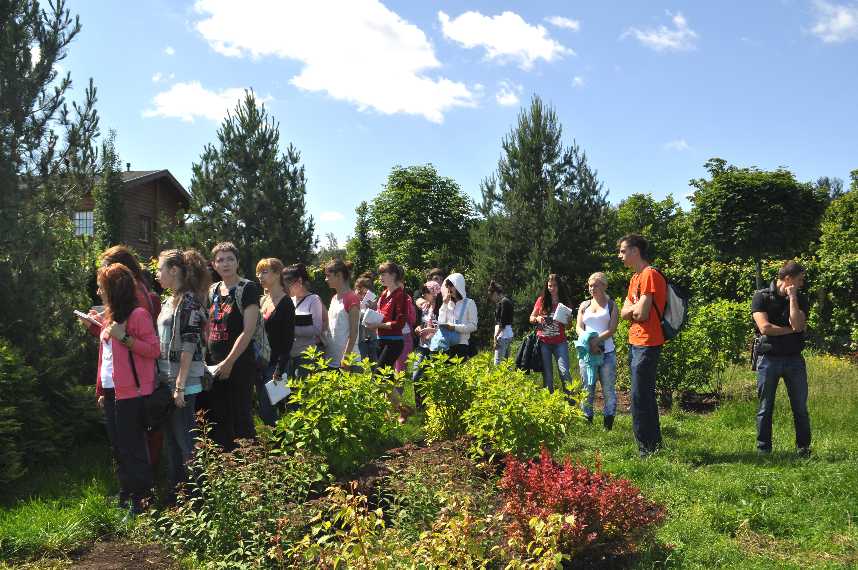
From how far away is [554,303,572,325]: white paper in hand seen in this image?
7766 mm

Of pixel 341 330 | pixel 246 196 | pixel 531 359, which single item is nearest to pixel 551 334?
pixel 531 359

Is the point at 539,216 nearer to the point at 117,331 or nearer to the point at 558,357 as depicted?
the point at 558,357

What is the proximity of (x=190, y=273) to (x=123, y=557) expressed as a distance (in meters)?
1.91

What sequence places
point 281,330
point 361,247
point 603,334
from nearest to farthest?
point 281,330 → point 603,334 → point 361,247

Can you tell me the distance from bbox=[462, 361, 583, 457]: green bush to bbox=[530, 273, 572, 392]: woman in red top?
3080 millimetres

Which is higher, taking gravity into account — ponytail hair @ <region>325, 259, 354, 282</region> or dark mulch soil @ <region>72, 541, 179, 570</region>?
ponytail hair @ <region>325, 259, 354, 282</region>

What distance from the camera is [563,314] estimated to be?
7773 mm

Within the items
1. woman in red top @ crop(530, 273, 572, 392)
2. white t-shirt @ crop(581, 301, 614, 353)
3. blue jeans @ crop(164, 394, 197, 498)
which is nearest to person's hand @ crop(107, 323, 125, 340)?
blue jeans @ crop(164, 394, 197, 498)

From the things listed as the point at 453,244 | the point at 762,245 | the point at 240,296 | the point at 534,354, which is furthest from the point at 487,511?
the point at 453,244

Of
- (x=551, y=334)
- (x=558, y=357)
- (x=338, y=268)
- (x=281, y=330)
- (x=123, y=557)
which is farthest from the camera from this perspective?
(x=558, y=357)

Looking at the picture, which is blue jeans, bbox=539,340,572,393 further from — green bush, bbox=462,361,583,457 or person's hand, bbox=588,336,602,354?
green bush, bbox=462,361,583,457

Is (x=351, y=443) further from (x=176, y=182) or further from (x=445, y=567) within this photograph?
(x=176, y=182)

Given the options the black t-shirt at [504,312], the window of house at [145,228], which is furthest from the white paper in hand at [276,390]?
the window of house at [145,228]

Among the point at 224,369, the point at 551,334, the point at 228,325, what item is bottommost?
the point at 551,334
